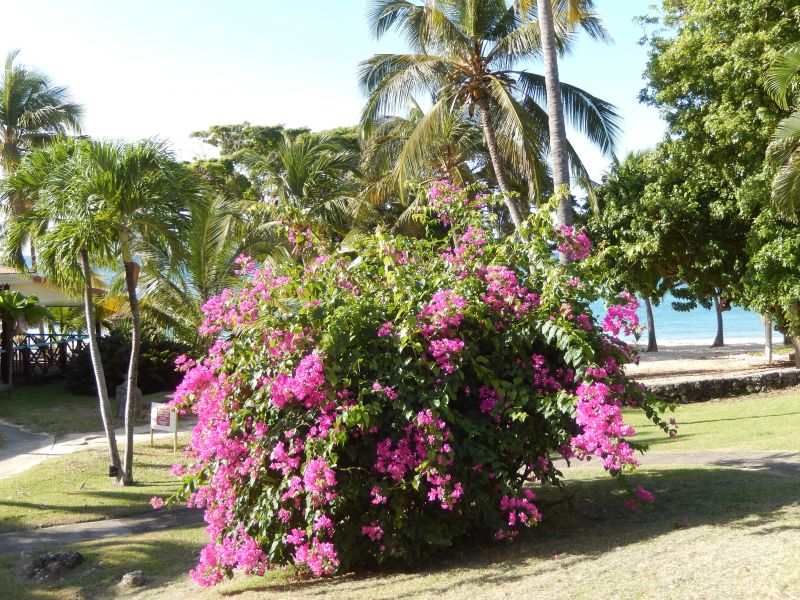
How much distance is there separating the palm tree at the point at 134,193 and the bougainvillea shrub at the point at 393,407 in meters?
5.38

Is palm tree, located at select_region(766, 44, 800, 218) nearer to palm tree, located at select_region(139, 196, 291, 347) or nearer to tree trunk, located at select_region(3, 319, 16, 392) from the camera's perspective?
palm tree, located at select_region(139, 196, 291, 347)

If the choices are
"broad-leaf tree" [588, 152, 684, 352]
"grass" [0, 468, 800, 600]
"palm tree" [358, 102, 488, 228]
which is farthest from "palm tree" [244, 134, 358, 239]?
"grass" [0, 468, 800, 600]

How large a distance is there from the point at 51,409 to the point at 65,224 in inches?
403

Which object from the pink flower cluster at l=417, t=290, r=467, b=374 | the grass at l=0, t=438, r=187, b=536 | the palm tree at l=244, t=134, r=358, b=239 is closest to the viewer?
the pink flower cluster at l=417, t=290, r=467, b=374

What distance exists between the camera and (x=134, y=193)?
11.5 metres

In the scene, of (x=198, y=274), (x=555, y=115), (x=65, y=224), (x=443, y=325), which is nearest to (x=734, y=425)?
(x=555, y=115)

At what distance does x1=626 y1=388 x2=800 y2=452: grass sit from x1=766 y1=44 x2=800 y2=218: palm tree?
3.66 m

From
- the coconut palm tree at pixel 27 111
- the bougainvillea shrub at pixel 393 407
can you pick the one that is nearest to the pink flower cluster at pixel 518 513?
the bougainvillea shrub at pixel 393 407

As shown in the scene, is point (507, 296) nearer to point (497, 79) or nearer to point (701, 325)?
point (497, 79)

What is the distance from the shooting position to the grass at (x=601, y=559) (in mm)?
4781

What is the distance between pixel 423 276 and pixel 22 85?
24563 mm

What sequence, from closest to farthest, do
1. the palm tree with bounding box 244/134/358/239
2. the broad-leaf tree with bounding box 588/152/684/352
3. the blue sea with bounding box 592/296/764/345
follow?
the broad-leaf tree with bounding box 588/152/684/352 < the palm tree with bounding box 244/134/358/239 < the blue sea with bounding box 592/296/764/345

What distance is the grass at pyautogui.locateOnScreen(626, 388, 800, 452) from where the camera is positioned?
10.9 m

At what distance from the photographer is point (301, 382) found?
6.01 m
